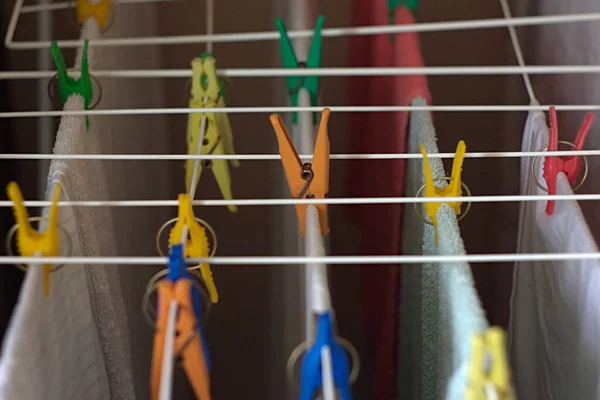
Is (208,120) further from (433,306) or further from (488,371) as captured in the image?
(488,371)

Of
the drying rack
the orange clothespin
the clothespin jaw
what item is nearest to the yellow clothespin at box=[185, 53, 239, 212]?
the drying rack

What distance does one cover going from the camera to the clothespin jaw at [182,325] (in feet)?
1.65

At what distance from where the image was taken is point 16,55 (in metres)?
1.02

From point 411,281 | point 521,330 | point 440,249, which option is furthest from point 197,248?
point 521,330

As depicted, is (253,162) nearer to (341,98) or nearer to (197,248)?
(341,98)

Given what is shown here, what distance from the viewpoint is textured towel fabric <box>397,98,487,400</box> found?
496 millimetres

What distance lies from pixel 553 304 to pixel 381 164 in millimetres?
300

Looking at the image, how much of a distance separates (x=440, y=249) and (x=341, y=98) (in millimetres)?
623

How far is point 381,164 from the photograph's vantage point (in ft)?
2.94

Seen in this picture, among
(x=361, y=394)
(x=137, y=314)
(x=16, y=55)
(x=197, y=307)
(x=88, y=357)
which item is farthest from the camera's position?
(x=361, y=394)

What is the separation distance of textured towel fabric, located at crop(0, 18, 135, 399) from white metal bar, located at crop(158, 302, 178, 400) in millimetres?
93

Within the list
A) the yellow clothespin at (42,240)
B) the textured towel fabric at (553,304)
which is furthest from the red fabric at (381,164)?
the yellow clothespin at (42,240)

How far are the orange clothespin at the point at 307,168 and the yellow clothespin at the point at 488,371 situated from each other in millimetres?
222

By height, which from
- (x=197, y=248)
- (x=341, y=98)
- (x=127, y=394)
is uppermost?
(x=341, y=98)
